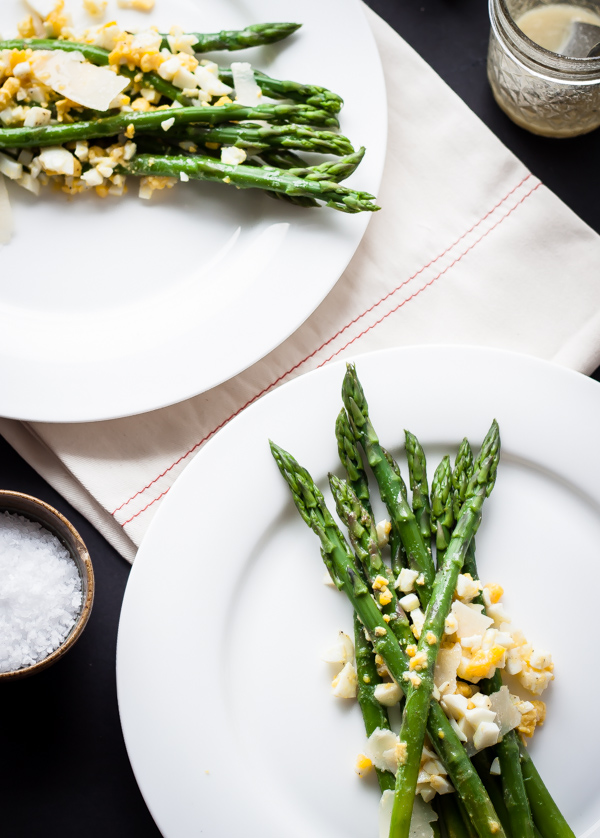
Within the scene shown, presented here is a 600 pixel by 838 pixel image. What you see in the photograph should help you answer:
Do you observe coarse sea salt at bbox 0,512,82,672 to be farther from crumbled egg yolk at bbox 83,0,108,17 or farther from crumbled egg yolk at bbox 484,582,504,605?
crumbled egg yolk at bbox 83,0,108,17

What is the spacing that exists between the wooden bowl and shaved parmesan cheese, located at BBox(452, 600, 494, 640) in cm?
113

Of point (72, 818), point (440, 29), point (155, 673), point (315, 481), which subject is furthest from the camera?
point (440, 29)

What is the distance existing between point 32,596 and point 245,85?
182 cm

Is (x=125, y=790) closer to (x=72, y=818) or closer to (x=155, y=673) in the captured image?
(x=72, y=818)

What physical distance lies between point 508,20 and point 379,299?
990 mm

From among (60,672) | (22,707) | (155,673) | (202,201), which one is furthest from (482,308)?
(22,707)

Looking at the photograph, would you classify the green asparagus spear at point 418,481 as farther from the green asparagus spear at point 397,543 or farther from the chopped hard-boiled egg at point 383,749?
the chopped hard-boiled egg at point 383,749

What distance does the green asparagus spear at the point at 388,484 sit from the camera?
219cm

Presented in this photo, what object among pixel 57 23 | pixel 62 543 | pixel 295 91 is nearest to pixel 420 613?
pixel 62 543

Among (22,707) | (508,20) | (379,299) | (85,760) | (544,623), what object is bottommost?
(544,623)

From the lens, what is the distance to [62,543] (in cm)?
233

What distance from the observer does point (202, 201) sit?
8.18ft

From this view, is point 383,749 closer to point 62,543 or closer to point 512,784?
point 512,784

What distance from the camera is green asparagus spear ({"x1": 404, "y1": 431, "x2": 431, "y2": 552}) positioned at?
88.4 inches
